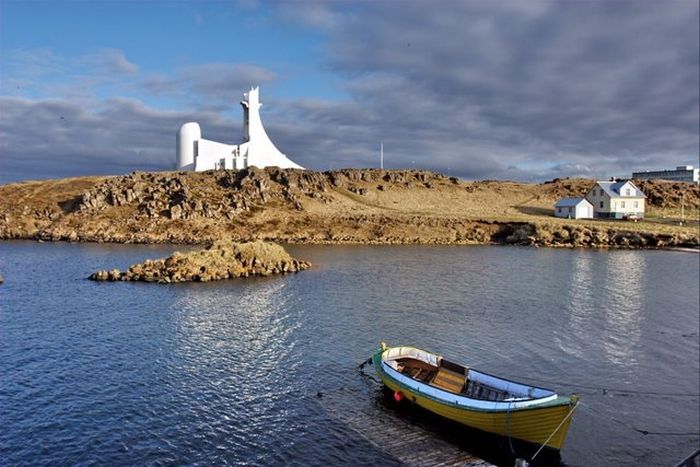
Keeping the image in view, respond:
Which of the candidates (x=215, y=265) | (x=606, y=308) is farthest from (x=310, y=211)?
(x=606, y=308)

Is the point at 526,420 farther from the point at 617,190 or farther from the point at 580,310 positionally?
the point at 617,190

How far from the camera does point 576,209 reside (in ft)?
365

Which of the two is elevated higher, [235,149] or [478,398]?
[235,149]

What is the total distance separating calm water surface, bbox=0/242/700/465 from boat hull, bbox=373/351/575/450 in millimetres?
1659

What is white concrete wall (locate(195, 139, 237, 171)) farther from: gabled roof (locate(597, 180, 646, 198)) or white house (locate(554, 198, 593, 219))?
gabled roof (locate(597, 180, 646, 198))

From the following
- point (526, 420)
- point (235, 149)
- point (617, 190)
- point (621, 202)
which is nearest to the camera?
point (526, 420)

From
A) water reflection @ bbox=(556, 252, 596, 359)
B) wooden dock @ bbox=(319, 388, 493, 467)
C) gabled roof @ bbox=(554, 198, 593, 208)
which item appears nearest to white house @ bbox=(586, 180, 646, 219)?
gabled roof @ bbox=(554, 198, 593, 208)

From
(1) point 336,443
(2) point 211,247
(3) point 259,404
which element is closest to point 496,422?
(1) point 336,443

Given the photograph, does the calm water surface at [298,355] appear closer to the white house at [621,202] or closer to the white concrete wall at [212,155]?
the white house at [621,202]

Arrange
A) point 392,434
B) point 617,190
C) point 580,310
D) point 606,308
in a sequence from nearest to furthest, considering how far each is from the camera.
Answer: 1. point 392,434
2. point 580,310
3. point 606,308
4. point 617,190

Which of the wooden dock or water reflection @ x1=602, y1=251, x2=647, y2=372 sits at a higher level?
water reflection @ x1=602, y1=251, x2=647, y2=372

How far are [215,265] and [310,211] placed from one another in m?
54.1

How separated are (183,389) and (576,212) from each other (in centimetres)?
10033

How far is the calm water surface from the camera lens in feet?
69.3
